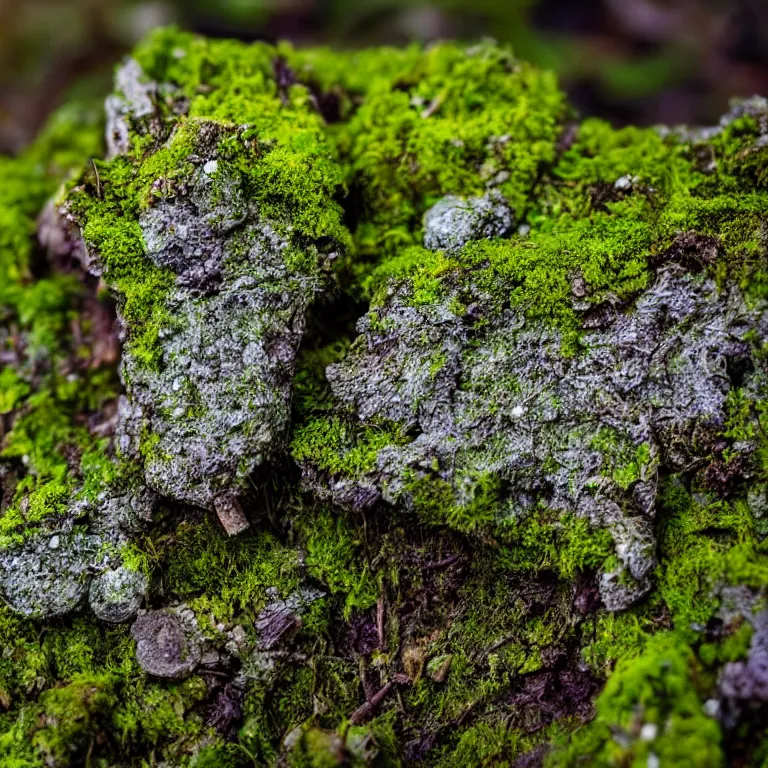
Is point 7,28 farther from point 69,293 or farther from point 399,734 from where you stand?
point 399,734

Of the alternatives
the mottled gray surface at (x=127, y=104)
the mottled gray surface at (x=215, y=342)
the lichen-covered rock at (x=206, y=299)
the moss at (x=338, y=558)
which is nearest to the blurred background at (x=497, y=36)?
the mottled gray surface at (x=127, y=104)

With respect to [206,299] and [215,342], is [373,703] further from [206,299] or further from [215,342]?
[206,299]

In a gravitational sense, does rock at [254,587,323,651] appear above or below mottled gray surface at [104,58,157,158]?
below

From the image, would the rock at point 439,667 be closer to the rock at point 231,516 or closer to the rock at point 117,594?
the rock at point 231,516

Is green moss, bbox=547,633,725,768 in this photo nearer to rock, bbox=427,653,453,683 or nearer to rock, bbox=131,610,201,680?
rock, bbox=427,653,453,683

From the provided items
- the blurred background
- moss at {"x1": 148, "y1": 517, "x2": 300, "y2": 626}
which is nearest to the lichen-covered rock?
moss at {"x1": 148, "y1": 517, "x2": 300, "y2": 626}
